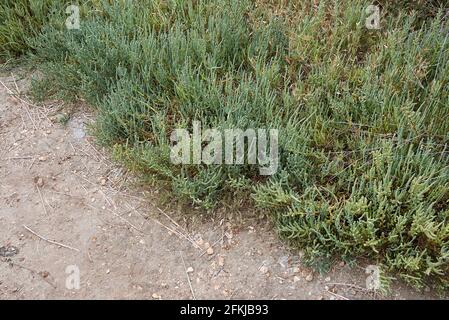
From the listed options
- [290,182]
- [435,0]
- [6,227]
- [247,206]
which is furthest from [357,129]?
[6,227]

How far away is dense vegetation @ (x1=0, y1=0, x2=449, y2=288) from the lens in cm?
313

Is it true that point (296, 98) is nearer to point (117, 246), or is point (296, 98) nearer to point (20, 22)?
point (117, 246)

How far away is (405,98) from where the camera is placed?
3727mm

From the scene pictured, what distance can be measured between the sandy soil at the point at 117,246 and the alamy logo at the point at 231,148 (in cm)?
35

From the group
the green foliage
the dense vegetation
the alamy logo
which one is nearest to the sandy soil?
the dense vegetation

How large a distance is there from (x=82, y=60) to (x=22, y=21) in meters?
0.98

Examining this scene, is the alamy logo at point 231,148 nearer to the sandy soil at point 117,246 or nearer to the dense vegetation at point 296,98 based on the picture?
the dense vegetation at point 296,98

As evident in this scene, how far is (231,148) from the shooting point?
137 inches

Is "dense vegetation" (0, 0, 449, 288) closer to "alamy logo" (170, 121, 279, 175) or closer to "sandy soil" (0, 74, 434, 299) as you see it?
"alamy logo" (170, 121, 279, 175)

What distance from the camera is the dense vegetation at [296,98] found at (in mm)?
3135

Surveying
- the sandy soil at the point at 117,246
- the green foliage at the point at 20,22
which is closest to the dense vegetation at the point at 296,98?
the green foliage at the point at 20,22

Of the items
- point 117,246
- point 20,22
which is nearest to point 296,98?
point 117,246

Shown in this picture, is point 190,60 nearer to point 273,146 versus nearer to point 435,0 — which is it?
point 273,146

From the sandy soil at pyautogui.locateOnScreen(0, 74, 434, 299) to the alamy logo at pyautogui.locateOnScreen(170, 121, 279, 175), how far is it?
354 mm
